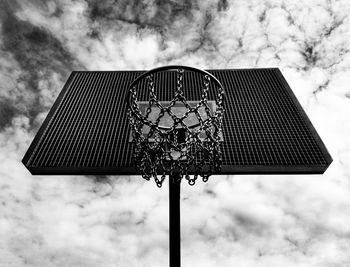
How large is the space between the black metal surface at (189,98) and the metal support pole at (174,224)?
1.87 ft

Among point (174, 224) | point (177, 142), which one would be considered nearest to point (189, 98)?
point (177, 142)

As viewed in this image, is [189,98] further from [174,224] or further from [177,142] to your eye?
[174,224]

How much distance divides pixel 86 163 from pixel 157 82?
1852 mm

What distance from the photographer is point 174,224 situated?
4188 mm

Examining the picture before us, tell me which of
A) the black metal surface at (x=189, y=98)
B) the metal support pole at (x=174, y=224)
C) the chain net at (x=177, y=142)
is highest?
the black metal surface at (x=189, y=98)

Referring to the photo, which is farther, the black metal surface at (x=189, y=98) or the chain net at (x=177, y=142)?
the black metal surface at (x=189, y=98)

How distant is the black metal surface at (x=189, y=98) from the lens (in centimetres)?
414

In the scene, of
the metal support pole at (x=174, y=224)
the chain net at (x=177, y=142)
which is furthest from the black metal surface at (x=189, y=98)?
the metal support pole at (x=174, y=224)

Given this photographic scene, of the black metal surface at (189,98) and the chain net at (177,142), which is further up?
the black metal surface at (189,98)

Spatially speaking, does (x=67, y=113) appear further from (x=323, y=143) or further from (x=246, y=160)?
(x=323, y=143)

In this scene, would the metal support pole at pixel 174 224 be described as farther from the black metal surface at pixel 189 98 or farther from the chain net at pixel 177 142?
the black metal surface at pixel 189 98

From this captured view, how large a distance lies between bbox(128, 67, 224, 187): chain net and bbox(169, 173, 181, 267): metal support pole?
13.7 inches

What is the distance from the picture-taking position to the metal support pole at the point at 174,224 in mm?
4109

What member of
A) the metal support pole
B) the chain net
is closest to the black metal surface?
the chain net
